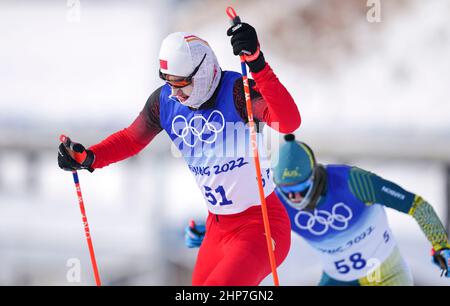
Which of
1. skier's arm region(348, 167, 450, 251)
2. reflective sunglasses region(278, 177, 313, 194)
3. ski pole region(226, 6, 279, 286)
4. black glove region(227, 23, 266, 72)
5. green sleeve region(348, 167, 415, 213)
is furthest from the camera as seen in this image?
reflective sunglasses region(278, 177, 313, 194)

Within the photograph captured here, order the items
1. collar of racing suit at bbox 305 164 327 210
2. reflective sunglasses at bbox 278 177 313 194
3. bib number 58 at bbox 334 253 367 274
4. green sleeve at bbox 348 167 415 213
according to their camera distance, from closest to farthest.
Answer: green sleeve at bbox 348 167 415 213
reflective sunglasses at bbox 278 177 313 194
collar of racing suit at bbox 305 164 327 210
bib number 58 at bbox 334 253 367 274

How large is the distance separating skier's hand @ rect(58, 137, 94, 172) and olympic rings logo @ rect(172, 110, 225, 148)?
39 centimetres

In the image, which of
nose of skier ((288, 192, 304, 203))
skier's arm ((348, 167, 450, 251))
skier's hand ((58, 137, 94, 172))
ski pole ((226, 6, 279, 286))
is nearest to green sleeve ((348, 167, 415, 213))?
skier's arm ((348, 167, 450, 251))

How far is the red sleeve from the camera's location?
286cm

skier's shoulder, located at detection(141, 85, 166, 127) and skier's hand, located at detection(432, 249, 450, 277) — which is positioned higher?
skier's shoulder, located at detection(141, 85, 166, 127)

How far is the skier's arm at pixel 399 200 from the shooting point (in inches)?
141

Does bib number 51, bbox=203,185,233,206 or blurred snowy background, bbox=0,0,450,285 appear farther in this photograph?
blurred snowy background, bbox=0,0,450,285

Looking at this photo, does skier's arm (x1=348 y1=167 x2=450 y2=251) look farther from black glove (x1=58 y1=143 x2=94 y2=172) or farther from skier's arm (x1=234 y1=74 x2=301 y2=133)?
black glove (x1=58 y1=143 x2=94 y2=172)

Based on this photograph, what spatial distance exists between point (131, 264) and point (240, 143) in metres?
3.80

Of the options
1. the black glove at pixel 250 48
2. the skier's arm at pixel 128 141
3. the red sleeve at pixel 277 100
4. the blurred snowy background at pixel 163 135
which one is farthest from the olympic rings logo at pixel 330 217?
the blurred snowy background at pixel 163 135

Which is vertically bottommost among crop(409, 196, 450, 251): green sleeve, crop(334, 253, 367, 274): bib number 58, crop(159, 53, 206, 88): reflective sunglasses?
crop(334, 253, 367, 274): bib number 58

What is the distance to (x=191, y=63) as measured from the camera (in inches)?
123

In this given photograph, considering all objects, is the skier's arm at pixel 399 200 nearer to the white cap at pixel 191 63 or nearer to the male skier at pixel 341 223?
the male skier at pixel 341 223
